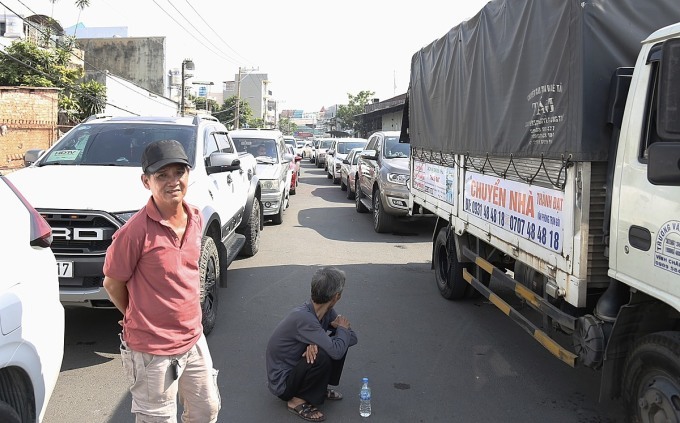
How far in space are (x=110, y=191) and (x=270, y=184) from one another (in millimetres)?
6533

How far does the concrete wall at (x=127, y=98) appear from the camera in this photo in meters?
29.4

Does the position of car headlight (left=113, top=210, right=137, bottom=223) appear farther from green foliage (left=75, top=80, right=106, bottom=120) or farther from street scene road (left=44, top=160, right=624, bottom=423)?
green foliage (left=75, top=80, right=106, bottom=120)

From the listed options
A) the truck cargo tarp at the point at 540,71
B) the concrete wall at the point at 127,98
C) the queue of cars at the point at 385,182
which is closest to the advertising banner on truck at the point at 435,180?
the truck cargo tarp at the point at 540,71

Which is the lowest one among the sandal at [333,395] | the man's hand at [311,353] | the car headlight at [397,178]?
the sandal at [333,395]

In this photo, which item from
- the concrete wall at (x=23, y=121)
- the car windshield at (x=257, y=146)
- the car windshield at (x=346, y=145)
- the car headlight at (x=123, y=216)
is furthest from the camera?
the car windshield at (x=346, y=145)

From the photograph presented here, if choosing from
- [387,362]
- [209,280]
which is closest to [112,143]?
[209,280]

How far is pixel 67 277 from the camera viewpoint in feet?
14.2

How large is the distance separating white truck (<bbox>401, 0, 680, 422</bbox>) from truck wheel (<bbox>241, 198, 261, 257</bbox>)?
4.32m

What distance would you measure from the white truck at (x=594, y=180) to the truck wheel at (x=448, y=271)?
1.17 metres

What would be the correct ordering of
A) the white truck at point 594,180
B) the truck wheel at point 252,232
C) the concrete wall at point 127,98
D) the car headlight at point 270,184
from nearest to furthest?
1. the white truck at point 594,180
2. the truck wheel at point 252,232
3. the car headlight at point 270,184
4. the concrete wall at point 127,98

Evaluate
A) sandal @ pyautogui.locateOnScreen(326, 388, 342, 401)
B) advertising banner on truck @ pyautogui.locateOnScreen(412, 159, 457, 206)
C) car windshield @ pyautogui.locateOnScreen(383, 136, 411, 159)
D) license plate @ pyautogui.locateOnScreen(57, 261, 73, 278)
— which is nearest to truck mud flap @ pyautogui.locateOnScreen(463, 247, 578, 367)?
advertising banner on truck @ pyautogui.locateOnScreen(412, 159, 457, 206)

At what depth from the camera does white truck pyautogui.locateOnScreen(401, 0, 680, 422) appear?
277cm

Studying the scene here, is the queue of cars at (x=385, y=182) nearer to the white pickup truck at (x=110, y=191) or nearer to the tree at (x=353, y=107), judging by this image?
the white pickup truck at (x=110, y=191)

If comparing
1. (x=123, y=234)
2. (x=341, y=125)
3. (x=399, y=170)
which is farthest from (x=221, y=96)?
(x=123, y=234)
